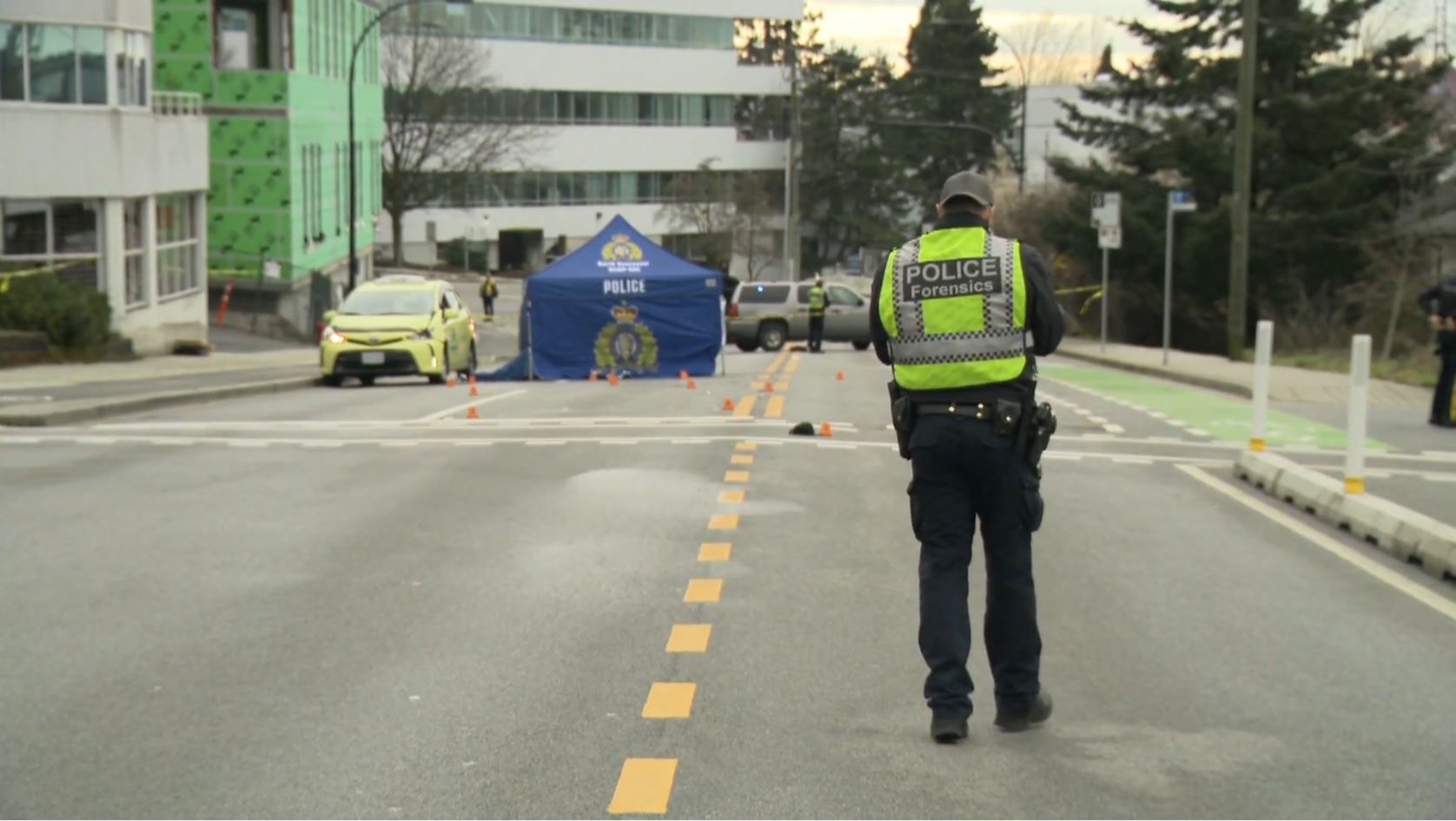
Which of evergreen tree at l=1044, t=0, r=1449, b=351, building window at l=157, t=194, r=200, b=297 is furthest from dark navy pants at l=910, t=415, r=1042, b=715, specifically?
evergreen tree at l=1044, t=0, r=1449, b=351

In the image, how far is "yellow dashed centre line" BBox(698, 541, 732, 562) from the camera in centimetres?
1070

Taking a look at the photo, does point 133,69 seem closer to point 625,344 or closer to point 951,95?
point 625,344

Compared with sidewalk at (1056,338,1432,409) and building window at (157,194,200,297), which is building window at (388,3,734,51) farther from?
sidewalk at (1056,338,1432,409)

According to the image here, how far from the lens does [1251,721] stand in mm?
7281

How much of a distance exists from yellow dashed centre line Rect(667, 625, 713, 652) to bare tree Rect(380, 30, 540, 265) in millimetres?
74160

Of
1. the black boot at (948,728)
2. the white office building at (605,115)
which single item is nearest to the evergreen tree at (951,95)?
the white office building at (605,115)

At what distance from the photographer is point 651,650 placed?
8.37m

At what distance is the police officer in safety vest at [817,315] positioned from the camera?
41.8 m

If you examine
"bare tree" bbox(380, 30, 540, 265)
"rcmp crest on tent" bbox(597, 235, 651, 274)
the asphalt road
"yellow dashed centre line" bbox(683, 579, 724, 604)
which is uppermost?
"bare tree" bbox(380, 30, 540, 265)

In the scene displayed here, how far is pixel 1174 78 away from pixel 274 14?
79.6ft

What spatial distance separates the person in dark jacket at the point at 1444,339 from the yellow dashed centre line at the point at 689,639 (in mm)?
13858

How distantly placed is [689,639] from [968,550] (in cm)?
193

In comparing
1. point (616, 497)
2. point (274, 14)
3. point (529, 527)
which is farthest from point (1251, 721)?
point (274, 14)

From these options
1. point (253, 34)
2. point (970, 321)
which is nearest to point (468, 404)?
point (970, 321)
